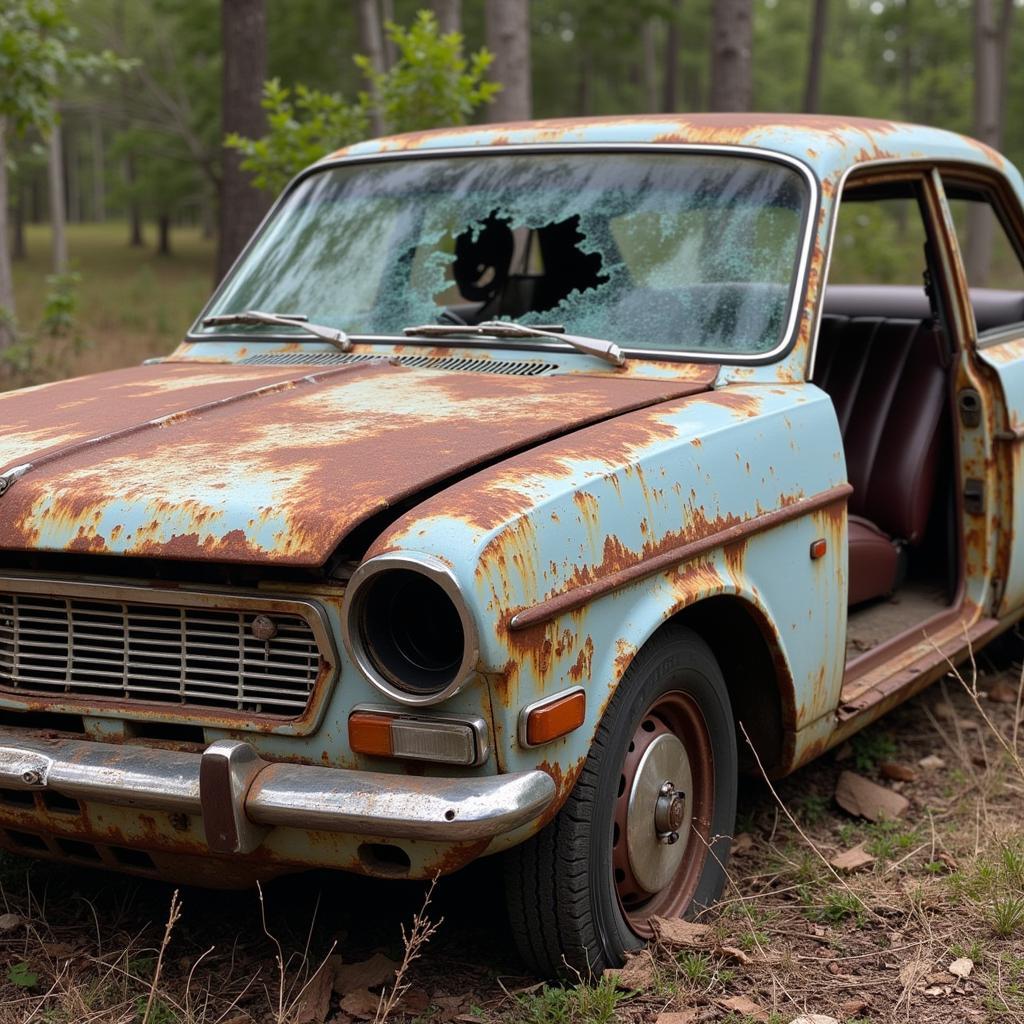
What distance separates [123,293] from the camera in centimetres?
2861

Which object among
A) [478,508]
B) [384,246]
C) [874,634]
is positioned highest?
[384,246]

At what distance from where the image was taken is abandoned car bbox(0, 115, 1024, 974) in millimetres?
2508

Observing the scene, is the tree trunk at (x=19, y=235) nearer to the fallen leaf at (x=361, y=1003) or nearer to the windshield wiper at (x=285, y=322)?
the windshield wiper at (x=285, y=322)

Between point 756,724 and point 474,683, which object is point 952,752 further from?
point 474,683

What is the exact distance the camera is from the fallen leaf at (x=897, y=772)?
4293 millimetres

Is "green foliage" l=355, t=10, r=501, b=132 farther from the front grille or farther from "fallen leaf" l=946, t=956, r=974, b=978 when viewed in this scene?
"fallen leaf" l=946, t=956, r=974, b=978

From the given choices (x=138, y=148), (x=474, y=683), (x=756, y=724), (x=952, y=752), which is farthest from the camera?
(x=138, y=148)

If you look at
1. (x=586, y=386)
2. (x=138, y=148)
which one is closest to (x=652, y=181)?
(x=586, y=386)

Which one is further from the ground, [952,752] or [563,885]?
[563,885]

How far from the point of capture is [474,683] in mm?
2441

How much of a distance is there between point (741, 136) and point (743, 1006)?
2285 millimetres

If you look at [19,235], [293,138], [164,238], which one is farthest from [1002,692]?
[19,235]

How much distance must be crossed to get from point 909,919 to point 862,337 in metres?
2.29

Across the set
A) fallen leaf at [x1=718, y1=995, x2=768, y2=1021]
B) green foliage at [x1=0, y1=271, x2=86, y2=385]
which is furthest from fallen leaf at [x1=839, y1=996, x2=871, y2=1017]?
green foliage at [x1=0, y1=271, x2=86, y2=385]
